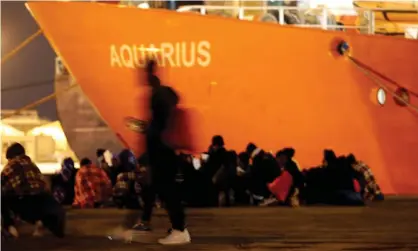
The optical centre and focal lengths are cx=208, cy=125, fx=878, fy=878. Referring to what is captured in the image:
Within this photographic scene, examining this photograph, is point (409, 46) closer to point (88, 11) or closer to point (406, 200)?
point (406, 200)

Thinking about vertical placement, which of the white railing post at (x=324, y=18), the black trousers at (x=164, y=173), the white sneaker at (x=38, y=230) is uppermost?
the white railing post at (x=324, y=18)

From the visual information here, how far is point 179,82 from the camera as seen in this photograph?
11.3m

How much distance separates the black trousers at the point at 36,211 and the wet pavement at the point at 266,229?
0.14 m

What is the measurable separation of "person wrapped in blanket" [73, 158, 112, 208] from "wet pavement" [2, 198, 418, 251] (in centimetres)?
46

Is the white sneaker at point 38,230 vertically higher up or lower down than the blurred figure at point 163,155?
lower down

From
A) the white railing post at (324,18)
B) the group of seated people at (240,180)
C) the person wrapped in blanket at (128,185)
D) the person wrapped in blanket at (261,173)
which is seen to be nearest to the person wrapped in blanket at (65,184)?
the group of seated people at (240,180)

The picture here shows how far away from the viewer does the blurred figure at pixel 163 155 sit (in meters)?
6.47

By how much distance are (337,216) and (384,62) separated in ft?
10.8

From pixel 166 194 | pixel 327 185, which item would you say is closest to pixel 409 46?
pixel 327 185

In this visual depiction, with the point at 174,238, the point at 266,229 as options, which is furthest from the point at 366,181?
the point at 174,238

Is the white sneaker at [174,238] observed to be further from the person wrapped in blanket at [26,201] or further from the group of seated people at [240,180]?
the group of seated people at [240,180]

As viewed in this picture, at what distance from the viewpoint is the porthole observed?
38.5ft

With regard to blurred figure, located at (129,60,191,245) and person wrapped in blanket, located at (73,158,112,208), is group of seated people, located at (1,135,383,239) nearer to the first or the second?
person wrapped in blanket, located at (73,158,112,208)

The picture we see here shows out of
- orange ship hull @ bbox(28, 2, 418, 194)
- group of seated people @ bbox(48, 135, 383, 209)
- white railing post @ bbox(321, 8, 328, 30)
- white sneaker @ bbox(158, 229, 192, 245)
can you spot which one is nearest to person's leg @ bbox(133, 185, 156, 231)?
white sneaker @ bbox(158, 229, 192, 245)
